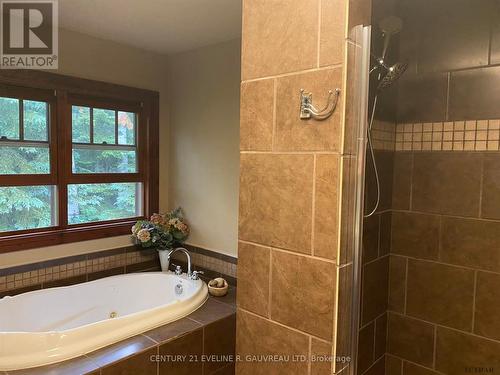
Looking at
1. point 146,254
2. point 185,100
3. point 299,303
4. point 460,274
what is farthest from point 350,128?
point 146,254

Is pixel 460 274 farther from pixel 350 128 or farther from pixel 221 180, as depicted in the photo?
pixel 221 180

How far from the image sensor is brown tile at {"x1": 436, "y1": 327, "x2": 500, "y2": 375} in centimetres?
180

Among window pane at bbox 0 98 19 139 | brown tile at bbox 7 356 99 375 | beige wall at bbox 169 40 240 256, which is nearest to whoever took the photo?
brown tile at bbox 7 356 99 375

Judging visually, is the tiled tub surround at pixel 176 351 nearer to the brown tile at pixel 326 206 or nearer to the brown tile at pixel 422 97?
the brown tile at pixel 326 206

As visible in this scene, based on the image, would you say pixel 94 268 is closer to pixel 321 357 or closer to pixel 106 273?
pixel 106 273

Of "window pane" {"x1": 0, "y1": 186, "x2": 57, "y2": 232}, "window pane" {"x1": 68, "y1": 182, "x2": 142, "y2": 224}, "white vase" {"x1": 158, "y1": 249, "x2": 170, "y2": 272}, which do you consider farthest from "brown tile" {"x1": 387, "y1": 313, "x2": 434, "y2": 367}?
"window pane" {"x1": 0, "y1": 186, "x2": 57, "y2": 232}

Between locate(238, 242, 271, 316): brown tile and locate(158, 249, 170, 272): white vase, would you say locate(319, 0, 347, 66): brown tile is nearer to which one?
locate(238, 242, 271, 316): brown tile

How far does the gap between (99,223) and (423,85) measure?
2.64 metres

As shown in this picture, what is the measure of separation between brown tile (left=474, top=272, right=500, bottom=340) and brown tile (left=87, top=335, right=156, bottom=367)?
5.50 ft

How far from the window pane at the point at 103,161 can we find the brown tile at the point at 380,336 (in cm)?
242

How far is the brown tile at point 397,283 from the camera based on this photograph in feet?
6.67

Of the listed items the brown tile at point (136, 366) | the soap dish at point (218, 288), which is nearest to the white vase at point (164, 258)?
the soap dish at point (218, 288)

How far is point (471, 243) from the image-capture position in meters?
1.83

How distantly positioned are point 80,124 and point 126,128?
416mm
